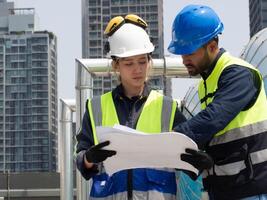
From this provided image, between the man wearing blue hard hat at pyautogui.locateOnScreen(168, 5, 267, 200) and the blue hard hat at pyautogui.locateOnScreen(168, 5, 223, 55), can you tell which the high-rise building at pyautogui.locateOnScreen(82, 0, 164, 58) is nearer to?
the blue hard hat at pyautogui.locateOnScreen(168, 5, 223, 55)

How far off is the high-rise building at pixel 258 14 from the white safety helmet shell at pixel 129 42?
8424 centimetres

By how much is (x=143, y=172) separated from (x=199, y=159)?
0.41m

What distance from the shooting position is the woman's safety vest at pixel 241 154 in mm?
2797

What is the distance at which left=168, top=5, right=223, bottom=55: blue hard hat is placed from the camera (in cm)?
301

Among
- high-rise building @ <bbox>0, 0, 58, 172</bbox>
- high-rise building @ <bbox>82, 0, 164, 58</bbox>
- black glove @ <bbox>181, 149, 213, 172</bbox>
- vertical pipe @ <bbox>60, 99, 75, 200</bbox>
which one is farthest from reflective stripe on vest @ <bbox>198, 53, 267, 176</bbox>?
high-rise building @ <bbox>0, 0, 58, 172</bbox>

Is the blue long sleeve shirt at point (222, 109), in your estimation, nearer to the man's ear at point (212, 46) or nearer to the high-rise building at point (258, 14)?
the man's ear at point (212, 46)

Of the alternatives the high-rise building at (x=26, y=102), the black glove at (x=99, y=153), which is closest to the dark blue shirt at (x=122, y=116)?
the black glove at (x=99, y=153)

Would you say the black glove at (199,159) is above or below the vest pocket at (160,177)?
above

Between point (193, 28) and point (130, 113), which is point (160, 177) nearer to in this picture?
point (130, 113)

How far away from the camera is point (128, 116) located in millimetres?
3211

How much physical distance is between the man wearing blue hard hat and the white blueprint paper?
63mm

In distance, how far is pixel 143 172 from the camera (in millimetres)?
3100

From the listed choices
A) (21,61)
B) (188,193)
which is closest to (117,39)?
(188,193)

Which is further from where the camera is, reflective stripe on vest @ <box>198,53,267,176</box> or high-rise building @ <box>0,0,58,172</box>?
high-rise building @ <box>0,0,58,172</box>
